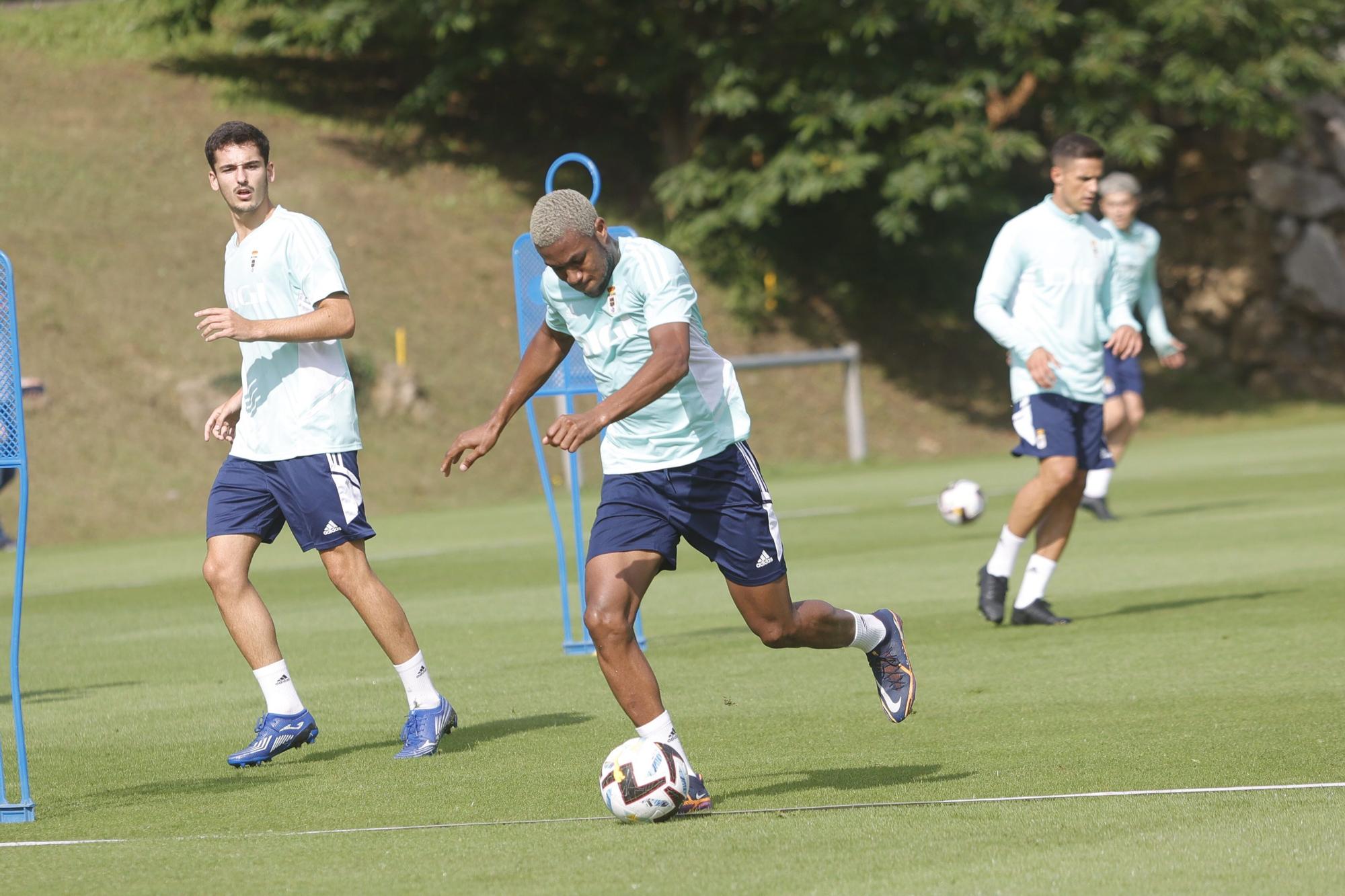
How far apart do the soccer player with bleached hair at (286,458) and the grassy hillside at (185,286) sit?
47.6 feet

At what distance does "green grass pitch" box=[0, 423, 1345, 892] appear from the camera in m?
4.68

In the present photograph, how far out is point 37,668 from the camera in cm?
976

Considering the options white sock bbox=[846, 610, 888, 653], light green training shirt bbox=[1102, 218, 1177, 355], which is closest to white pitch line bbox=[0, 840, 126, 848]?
white sock bbox=[846, 610, 888, 653]

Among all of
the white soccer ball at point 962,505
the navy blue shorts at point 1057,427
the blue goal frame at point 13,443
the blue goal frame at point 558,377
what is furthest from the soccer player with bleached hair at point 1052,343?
the blue goal frame at point 13,443

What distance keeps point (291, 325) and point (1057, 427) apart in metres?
4.41

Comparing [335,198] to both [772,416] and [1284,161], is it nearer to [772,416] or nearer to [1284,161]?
[772,416]

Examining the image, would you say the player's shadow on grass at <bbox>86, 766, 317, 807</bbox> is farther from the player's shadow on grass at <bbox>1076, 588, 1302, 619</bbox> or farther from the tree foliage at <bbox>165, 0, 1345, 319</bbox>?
the tree foliage at <bbox>165, 0, 1345, 319</bbox>

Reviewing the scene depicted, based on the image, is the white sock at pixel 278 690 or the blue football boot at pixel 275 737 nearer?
the blue football boot at pixel 275 737

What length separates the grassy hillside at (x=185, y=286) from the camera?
2231 centimetres

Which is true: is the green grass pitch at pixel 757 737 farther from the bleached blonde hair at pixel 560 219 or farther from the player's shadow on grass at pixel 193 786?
the bleached blonde hair at pixel 560 219

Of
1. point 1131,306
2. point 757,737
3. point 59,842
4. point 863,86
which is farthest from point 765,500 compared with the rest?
point 863,86

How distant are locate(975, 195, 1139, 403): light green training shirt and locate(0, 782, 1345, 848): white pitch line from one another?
419 cm

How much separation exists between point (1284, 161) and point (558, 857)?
2912 cm

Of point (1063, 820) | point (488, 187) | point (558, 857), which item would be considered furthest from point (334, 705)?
point (488, 187)
